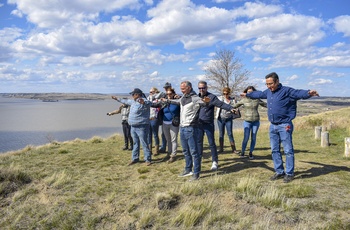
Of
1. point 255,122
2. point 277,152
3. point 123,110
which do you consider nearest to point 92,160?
point 123,110

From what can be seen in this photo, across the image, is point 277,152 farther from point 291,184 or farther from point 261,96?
point 261,96

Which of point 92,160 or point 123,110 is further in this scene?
point 123,110

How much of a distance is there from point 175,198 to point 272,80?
2864 millimetres

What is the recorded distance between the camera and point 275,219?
13.1 ft

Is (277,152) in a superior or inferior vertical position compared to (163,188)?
superior

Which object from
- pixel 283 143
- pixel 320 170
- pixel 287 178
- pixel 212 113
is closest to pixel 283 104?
pixel 283 143

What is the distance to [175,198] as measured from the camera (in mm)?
4777

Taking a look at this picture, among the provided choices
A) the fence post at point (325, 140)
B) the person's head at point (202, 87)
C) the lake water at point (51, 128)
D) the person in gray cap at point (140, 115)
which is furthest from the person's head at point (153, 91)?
the lake water at point (51, 128)

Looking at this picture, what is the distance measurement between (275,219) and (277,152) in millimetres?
1743

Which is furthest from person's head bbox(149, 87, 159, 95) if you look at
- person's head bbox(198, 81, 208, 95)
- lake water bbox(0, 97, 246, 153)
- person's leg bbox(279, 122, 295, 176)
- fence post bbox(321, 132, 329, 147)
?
lake water bbox(0, 97, 246, 153)

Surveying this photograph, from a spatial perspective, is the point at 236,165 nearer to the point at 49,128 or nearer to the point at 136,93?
the point at 136,93

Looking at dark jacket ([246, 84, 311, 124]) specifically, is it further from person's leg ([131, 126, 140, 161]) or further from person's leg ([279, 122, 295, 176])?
person's leg ([131, 126, 140, 161])

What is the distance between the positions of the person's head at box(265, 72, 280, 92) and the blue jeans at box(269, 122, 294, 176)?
30.2 inches

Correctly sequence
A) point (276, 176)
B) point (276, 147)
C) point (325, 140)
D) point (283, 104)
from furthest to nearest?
point (325, 140) → point (276, 176) → point (276, 147) → point (283, 104)
